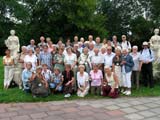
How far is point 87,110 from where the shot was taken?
26.2 feet

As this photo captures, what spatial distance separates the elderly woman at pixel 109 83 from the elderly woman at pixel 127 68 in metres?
0.53

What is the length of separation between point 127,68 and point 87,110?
2.58 m

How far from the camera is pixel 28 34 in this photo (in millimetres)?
26312

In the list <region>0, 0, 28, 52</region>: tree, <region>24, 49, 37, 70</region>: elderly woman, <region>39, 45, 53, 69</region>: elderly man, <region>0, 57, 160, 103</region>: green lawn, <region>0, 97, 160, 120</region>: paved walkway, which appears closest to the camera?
<region>0, 97, 160, 120</region>: paved walkway

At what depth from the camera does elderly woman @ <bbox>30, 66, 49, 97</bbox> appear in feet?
30.6

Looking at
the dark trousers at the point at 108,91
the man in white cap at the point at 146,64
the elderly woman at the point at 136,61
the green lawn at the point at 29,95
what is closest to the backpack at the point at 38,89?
the green lawn at the point at 29,95

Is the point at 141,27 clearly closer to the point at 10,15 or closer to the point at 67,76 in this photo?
the point at 10,15

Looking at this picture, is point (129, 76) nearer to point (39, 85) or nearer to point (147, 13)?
point (39, 85)

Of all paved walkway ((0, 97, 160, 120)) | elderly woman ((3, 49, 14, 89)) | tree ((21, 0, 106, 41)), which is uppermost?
tree ((21, 0, 106, 41))

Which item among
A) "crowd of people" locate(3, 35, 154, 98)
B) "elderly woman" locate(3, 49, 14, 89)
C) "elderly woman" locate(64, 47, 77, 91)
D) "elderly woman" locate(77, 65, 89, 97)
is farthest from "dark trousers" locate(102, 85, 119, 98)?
"elderly woman" locate(3, 49, 14, 89)

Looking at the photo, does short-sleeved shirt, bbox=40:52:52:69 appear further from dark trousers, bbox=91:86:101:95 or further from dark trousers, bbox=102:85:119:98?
dark trousers, bbox=102:85:119:98

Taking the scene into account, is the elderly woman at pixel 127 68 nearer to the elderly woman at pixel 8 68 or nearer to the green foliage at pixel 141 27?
the elderly woman at pixel 8 68

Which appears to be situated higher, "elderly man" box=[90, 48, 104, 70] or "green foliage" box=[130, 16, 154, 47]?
"green foliage" box=[130, 16, 154, 47]

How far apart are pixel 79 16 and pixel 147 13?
43.1 ft
